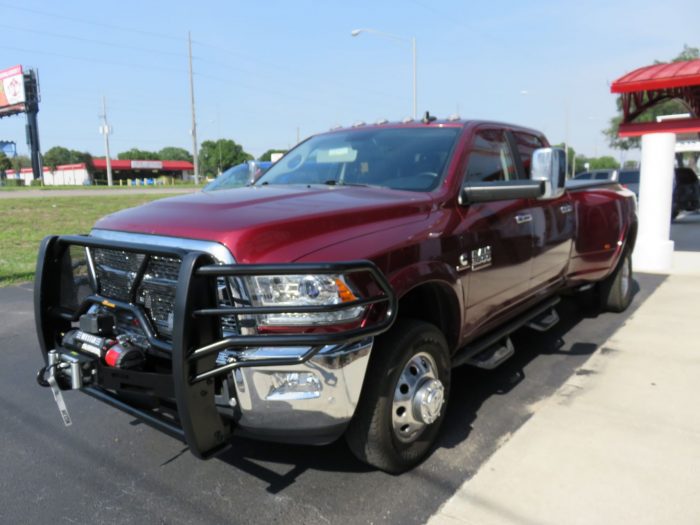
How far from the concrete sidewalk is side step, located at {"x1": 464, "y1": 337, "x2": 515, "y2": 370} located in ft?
1.31

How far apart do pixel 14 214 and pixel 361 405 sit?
18897mm

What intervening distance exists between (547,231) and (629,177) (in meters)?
16.4

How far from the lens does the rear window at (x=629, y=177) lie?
1850 cm

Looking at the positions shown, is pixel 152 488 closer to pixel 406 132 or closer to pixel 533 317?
pixel 406 132

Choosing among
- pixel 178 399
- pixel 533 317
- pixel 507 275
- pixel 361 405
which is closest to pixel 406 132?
pixel 507 275

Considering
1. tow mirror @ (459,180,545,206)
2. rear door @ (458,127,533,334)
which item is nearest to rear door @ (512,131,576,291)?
rear door @ (458,127,533,334)

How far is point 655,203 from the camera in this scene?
9.14 metres

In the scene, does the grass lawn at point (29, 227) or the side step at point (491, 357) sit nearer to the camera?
the side step at point (491, 357)

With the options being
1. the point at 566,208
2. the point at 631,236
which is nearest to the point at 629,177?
the point at 631,236

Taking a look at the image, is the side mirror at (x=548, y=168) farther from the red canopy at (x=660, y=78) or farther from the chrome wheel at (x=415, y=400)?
the red canopy at (x=660, y=78)

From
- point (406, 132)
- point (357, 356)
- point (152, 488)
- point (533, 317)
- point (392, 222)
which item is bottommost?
point (152, 488)

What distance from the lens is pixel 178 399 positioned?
2.31m

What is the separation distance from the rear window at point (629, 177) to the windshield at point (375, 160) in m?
16.6

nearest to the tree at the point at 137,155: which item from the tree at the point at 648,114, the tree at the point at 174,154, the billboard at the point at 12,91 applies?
the tree at the point at 174,154
